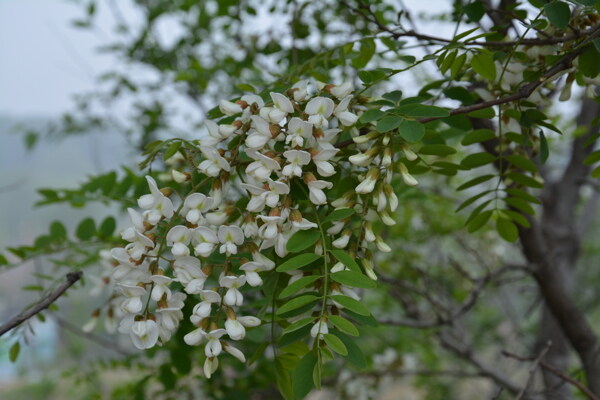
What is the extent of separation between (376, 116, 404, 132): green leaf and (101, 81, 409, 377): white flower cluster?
1cm

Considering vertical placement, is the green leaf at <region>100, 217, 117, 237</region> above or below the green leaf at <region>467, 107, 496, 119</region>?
above

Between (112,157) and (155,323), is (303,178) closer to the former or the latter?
(155,323)

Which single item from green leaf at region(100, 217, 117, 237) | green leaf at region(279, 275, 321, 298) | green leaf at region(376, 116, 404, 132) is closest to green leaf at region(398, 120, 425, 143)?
green leaf at region(376, 116, 404, 132)

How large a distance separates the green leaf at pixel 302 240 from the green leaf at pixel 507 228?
26 cm

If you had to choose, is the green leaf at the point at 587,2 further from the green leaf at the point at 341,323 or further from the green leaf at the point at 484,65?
the green leaf at the point at 341,323

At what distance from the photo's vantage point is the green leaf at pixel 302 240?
0.38m

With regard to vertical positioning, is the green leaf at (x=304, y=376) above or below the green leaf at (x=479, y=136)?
below

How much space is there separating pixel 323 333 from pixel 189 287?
9 cm

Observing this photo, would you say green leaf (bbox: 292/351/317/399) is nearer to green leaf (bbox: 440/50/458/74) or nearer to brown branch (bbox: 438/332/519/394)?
green leaf (bbox: 440/50/458/74)

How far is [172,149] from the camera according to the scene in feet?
1.44

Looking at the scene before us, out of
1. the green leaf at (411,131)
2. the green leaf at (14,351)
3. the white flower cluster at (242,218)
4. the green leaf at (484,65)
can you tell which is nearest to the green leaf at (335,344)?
the white flower cluster at (242,218)

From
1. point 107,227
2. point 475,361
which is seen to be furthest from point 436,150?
point 475,361

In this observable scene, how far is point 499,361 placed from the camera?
2033 mm

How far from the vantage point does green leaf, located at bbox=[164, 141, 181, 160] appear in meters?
0.43
